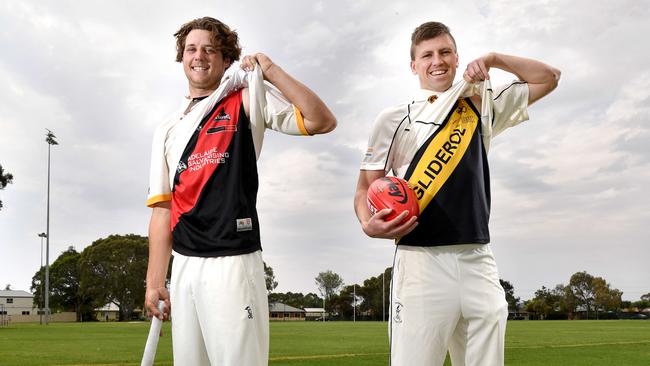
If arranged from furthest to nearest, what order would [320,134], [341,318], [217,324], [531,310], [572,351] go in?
[341,318]
[531,310]
[572,351]
[320,134]
[217,324]

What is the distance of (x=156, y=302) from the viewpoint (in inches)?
158

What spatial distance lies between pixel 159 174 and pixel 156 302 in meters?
0.85

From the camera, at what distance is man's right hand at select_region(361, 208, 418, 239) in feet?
12.6

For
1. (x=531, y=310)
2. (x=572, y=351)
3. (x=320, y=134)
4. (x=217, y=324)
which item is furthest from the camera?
(x=531, y=310)

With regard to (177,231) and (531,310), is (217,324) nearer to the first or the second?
(177,231)

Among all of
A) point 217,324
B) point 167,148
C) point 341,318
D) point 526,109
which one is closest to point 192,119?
point 167,148

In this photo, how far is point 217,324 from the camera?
142 inches

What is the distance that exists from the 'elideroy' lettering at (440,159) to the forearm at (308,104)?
0.77m

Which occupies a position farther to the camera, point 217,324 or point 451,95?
point 451,95

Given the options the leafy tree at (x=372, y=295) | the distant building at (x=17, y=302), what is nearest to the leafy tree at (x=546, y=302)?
the leafy tree at (x=372, y=295)

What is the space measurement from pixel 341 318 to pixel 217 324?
100 meters

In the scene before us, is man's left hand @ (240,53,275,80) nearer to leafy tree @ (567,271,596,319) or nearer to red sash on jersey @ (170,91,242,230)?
red sash on jersey @ (170,91,242,230)

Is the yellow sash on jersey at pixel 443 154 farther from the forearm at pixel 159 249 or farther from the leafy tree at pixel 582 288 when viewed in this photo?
the leafy tree at pixel 582 288

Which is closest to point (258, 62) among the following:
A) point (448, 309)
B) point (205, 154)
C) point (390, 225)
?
point (205, 154)
